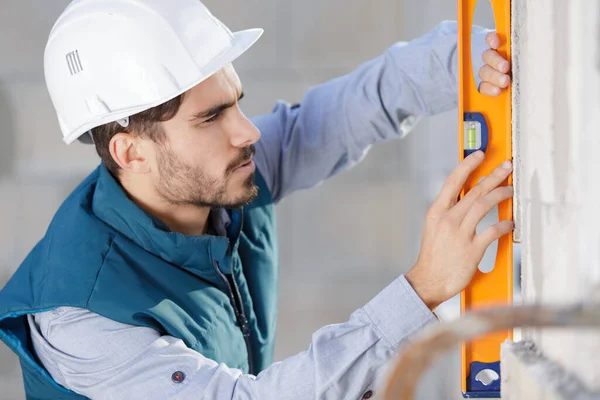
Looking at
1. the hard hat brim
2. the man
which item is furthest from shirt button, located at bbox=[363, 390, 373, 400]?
the hard hat brim

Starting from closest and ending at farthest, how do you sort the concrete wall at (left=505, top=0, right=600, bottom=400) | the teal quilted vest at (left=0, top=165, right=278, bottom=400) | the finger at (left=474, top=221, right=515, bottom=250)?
the concrete wall at (left=505, top=0, right=600, bottom=400), the finger at (left=474, top=221, right=515, bottom=250), the teal quilted vest at (left=0, top=165, right=278, bottom=400)

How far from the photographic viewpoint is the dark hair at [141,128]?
1.36 meters

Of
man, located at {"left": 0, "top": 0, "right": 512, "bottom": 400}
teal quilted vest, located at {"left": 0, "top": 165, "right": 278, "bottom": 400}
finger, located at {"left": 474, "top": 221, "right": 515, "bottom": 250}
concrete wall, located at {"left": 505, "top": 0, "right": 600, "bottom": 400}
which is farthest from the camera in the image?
teal quilted vest, located at {"left": 0, "top": 165, "right": 278, "bottom": 400}

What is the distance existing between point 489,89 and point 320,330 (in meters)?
0.45

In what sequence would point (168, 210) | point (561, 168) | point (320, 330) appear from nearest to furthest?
point (561, 168)
point (320, 330)
point (168, 210)

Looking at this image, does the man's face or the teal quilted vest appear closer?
the teal quilted vest

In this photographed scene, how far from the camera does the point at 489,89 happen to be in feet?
3.24

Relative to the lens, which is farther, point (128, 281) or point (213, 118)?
point (213, 118)

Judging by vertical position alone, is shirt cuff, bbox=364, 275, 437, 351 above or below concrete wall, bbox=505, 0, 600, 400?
→ below

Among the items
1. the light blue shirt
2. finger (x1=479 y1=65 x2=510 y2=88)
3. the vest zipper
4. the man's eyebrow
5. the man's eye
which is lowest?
the vest zipper

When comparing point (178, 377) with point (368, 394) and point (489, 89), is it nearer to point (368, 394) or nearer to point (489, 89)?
point (368, 394)

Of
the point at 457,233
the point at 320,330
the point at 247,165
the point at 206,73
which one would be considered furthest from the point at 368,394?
the point at 206,73

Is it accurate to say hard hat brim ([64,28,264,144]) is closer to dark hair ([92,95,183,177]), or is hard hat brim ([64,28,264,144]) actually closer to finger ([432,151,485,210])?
dark hair ([92,95,183,177])

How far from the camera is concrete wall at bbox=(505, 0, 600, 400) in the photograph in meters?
0.59
